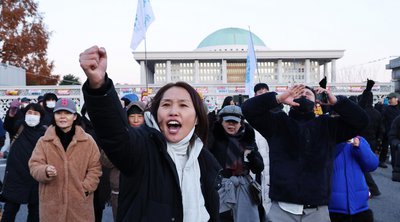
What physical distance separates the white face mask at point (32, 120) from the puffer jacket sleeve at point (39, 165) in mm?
981

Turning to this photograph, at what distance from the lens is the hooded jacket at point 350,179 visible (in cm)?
341

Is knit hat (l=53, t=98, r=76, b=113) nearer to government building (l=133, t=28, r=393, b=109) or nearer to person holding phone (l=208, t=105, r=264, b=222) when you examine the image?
person holding phone (l=208, t=105, r=264, b=222)

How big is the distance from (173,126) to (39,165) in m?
2.19

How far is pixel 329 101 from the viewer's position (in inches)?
121

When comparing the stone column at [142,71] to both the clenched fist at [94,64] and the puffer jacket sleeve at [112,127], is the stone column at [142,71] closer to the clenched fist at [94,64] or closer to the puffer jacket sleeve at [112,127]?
the puffer jacket sleeve at [112,127]

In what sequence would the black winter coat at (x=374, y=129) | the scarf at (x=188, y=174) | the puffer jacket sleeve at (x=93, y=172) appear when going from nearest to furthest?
the scarf at (x=188, y=174) < the puffer jacket sleeve at (x=93, y=172) < the black winter coat at (x=374, y=129)

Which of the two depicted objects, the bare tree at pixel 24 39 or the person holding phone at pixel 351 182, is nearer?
the person holding phone at pixel 351 182

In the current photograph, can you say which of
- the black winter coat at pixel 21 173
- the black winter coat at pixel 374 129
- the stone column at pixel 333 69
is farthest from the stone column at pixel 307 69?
the black winter coat at pixel 21 173

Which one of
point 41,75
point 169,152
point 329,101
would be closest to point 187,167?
point 169,152

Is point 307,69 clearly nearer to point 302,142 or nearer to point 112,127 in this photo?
point 302,142

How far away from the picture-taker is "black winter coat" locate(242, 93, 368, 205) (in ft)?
9.83

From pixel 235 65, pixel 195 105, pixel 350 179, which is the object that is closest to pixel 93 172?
pixel 195 105

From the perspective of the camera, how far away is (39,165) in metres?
3.58

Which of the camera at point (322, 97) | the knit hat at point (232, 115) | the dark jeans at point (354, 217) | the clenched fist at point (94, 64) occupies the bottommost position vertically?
the dark jeans at point (354, 217)
